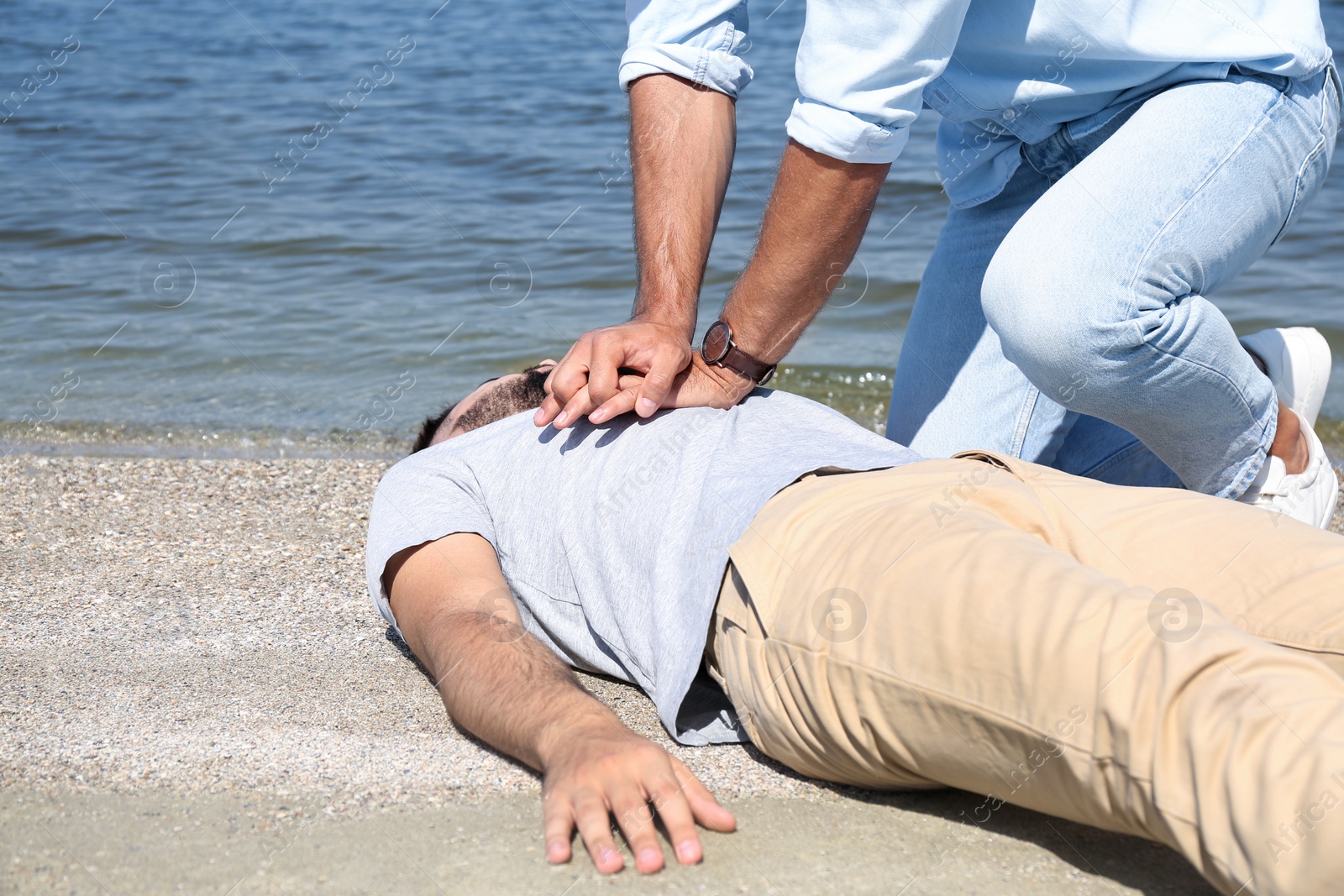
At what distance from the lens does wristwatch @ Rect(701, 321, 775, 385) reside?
2352 mm

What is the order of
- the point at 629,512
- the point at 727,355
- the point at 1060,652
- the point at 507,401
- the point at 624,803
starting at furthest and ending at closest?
the point at 507,401 < the point at 727,355 < the point at 629,512 < the point at 624,803 < the point at 1060,652

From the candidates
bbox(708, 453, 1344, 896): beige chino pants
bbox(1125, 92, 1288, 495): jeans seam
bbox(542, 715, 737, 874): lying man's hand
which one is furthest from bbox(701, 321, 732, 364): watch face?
bbox(542, 715, 737, 874): lying man's hand

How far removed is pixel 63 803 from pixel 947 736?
4.35 ft

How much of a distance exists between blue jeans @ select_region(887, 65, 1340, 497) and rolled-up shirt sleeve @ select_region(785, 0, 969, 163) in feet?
1.23

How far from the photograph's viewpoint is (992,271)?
2.39 meters

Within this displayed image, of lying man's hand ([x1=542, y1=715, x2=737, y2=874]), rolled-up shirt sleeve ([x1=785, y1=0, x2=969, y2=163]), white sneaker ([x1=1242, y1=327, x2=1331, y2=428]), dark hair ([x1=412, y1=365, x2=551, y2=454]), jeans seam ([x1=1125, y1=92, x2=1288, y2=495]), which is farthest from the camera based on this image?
white sneaker ([x1=1242, y1=327, x2=1331, y2=428])

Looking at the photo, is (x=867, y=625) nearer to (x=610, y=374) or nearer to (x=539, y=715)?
(x=539, y=715)

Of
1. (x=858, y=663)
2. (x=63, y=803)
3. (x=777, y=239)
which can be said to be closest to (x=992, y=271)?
(x=777, y=239)

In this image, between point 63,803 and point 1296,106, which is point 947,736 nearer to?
point 63,803

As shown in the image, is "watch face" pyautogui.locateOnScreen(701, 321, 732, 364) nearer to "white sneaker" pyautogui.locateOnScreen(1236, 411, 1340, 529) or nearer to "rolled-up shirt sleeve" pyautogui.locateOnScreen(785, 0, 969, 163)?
"rolled-up shirt sleeve" pyautogui.locateOnScreen(785, 0, 969, 163)

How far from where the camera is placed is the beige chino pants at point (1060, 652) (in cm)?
128

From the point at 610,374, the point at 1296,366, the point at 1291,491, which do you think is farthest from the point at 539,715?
the point at 1296,366

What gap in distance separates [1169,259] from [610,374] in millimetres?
1090

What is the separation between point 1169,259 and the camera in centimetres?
223
